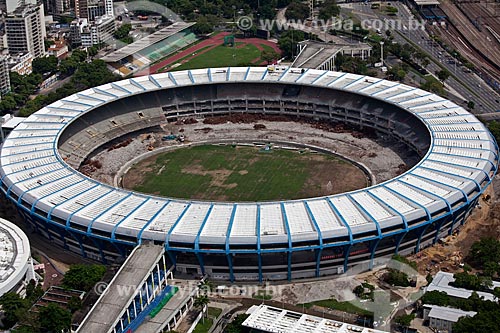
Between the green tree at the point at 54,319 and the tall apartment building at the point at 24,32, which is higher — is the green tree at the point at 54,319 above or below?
below

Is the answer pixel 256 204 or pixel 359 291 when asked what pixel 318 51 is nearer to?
pixel 256 204

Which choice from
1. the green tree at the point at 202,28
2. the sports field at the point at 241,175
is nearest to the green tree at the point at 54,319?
the sports field at the point at 241,175

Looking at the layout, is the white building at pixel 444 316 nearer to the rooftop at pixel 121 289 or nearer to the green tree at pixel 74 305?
the rooftop at pixel 121 289

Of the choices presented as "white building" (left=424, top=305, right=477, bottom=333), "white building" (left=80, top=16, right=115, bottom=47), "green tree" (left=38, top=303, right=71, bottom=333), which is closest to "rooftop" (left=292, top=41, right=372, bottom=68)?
"white building" (left=80, top=16, right=115, bottom=47)

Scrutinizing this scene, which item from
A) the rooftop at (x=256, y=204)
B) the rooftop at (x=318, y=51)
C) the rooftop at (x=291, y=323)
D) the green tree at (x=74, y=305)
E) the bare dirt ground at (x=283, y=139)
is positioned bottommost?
the bare dirt ground at (x=283, y=139)

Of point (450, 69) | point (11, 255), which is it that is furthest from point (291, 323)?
point (450, 69)

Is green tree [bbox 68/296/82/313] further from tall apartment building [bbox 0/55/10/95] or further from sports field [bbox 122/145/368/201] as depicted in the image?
tall apartment building [bbox 0/55/10/95]
